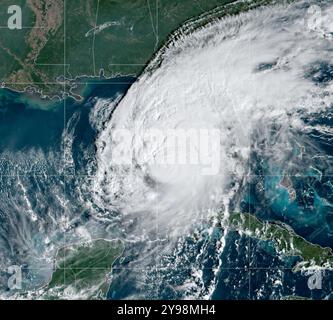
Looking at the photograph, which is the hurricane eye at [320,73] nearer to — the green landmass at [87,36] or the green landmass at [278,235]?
the green landmass at [87,36]

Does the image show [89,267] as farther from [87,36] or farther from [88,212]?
[87,36]

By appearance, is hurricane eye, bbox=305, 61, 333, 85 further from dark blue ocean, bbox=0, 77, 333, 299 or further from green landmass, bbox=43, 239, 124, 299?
green landmass, bbox=43, 239, 124, 299

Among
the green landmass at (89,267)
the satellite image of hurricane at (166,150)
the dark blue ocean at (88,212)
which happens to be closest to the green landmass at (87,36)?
the satellite image of hurricane at (166,150)

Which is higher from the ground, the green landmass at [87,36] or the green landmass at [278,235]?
the green landmass at [87,36]

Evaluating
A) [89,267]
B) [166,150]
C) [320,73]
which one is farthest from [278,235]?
[89,267]

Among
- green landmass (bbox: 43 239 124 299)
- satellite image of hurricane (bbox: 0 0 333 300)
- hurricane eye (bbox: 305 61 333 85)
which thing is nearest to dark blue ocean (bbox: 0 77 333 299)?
satellite image of hurricane (bbox: 0 0 333 300)

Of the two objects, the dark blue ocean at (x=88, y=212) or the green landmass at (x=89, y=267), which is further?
the green landmass at (x=89, y=267)
